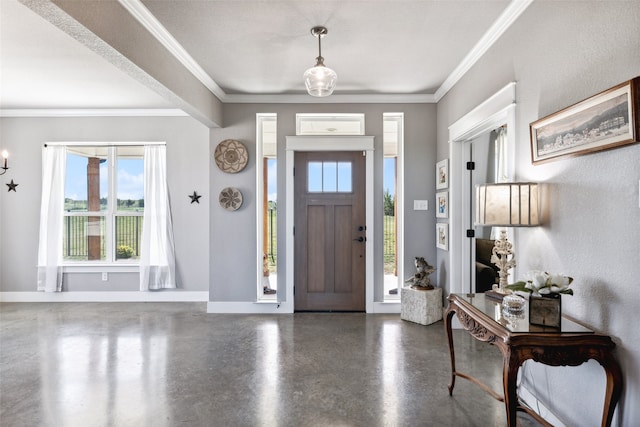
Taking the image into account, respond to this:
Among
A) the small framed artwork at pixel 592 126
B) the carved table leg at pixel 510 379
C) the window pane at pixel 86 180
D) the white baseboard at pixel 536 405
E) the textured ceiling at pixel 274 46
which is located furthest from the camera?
the window pane at pixel 86 180

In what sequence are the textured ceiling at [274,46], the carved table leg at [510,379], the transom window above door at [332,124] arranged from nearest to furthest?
the carved table leg at [510,379]
the textured ceiling at [274,46]
the transom window above door at [332,124]

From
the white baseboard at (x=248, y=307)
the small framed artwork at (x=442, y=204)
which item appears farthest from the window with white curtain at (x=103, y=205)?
the small framed artwork at (x=442, y=204)

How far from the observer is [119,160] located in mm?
4871

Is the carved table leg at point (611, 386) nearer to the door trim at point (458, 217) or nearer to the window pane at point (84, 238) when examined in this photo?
the door trim at point (458, 217)

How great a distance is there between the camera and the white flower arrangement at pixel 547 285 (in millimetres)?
1589

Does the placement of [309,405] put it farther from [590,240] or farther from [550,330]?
[590,240]

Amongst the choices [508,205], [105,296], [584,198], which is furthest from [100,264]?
[584,198]

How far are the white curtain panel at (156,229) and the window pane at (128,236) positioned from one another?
0.23 m

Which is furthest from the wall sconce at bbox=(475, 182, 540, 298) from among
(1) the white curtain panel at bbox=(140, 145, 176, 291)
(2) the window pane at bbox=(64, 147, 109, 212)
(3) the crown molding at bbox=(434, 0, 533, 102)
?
(2) the window pane at bbox=(64, 147, 109, 212)

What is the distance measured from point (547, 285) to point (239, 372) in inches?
87.5

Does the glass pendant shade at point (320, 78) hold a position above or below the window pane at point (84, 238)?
above

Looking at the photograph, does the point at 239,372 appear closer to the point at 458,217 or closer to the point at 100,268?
the point at 458,217

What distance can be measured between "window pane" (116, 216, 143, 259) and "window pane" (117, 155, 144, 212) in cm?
16

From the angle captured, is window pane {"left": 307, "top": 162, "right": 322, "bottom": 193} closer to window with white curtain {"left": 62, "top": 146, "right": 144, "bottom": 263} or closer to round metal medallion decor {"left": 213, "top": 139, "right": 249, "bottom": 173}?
round metal medallion decor {"left": 213, "top": 139, "right": 249, "bottom": 173}
